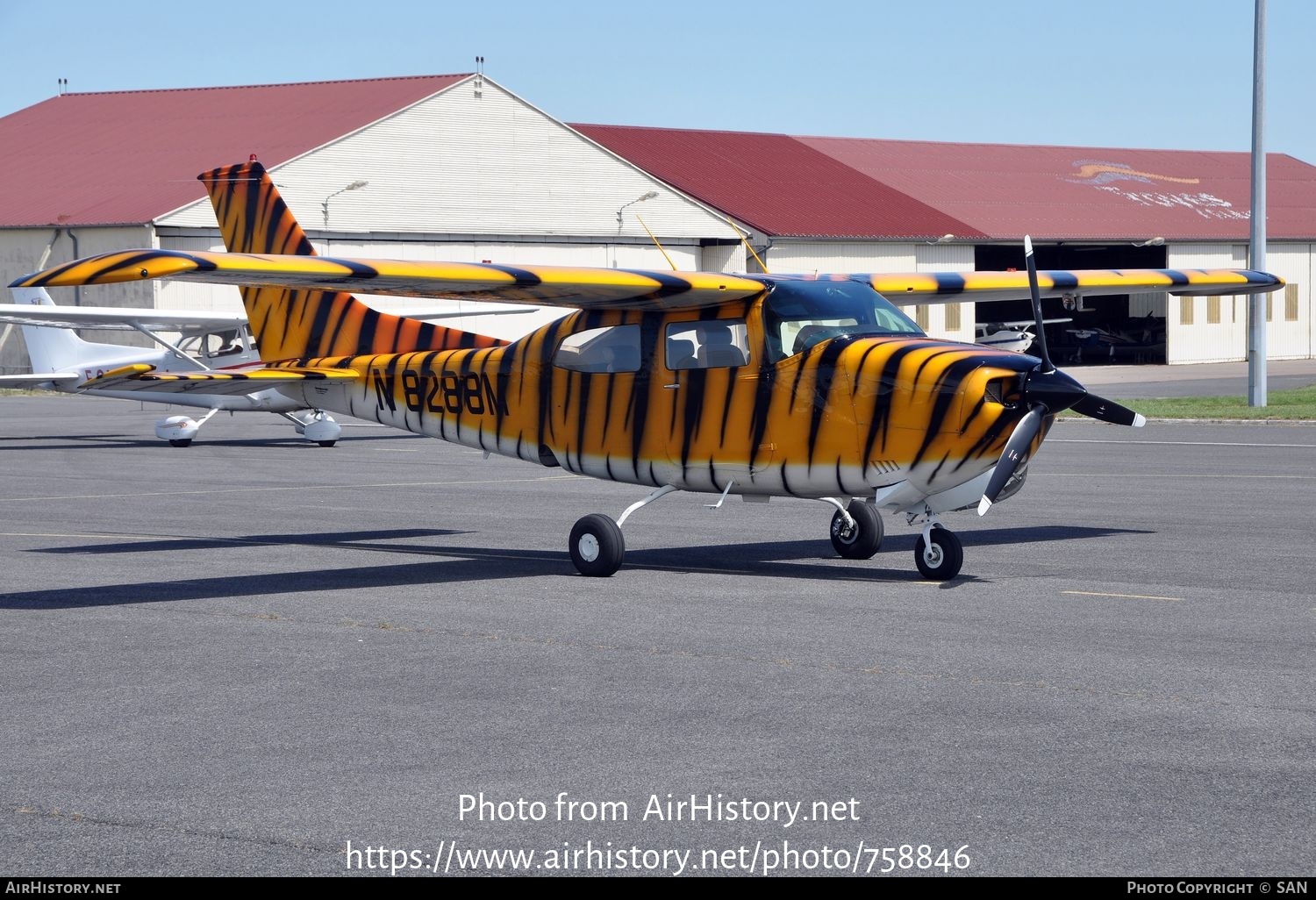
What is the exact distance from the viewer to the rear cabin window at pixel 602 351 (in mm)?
12781

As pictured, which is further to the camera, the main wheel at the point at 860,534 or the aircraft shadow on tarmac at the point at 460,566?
the main wheel at the point at 860,534

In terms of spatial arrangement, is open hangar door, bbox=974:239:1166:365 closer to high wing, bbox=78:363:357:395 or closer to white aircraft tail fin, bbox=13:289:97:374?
white aircraft tail fin, bbox=13:289:97:374

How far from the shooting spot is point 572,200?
5128cm

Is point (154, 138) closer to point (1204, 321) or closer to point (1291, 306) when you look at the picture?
point (1204, 321)

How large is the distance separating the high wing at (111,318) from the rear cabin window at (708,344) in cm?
1485

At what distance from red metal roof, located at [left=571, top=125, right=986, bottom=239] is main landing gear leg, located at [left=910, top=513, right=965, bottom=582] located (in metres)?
39.7

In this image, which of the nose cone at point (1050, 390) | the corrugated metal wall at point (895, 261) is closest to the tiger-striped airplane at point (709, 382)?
the nose cone at point (1050, 390)

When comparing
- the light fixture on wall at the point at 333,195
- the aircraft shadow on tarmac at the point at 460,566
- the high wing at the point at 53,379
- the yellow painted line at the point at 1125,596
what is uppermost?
the light fixture on wall at the point at 333,195

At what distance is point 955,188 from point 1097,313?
30.5 feet

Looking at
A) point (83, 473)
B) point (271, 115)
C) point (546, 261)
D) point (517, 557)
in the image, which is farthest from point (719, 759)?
point (271, 115)

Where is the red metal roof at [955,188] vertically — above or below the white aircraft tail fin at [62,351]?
above

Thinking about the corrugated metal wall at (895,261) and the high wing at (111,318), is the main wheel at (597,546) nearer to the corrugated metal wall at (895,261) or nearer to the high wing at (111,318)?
the high wing at (111,318)
